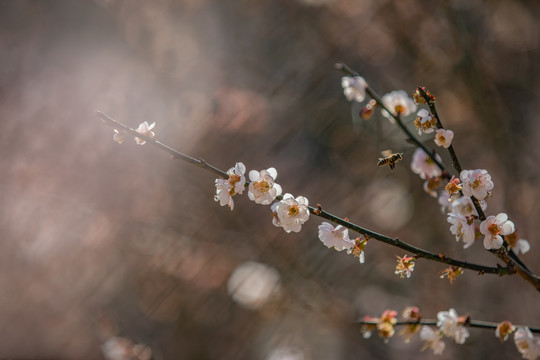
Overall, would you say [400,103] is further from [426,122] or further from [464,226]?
[464,226]

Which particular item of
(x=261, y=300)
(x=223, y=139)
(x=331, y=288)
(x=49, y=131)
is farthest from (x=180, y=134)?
(x=331, y=288)

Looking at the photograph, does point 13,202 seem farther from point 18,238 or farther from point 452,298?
point 452,298

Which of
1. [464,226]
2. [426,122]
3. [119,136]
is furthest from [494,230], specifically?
[119,136]

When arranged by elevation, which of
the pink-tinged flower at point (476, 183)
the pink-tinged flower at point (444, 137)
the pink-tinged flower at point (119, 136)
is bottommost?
the pink-tinged flower at point (476, 183)

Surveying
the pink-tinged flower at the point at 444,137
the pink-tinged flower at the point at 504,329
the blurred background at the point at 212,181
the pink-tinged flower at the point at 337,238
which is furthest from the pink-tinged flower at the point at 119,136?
the blurred background at the point at 212,181

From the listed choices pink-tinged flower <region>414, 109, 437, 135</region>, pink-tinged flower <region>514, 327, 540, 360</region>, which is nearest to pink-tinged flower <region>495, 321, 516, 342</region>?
pink-tinged flower <region>514, 327, 540, 360</region>

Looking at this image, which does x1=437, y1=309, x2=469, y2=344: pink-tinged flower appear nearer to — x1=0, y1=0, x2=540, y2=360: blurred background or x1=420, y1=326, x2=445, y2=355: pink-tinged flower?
x1=420, y1=326, x2=445, y2=355: pink-tinged flower

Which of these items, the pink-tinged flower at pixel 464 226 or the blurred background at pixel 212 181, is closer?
the pink-tinged flower at pixel 464 226

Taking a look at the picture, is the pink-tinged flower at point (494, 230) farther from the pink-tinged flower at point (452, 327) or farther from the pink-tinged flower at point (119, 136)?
the pink-tinged flower at point (119, 136)
